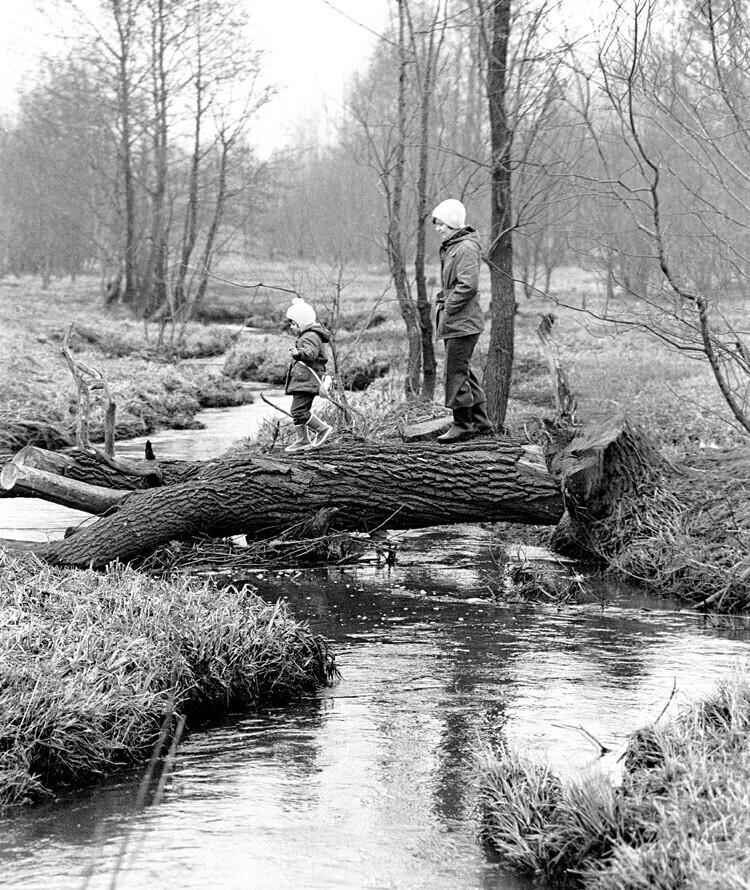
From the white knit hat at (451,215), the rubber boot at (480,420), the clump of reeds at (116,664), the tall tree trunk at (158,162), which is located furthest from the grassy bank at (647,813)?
the tall tree trunk at (158,162)

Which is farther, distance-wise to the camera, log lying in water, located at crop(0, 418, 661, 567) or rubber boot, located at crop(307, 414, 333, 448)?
rubber boot, located at crop(307, 414, 333, 448)

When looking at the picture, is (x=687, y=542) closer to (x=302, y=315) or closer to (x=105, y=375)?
(x=302, y=315)

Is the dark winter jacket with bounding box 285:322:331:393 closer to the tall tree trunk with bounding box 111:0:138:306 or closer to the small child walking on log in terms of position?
the small child walking on log

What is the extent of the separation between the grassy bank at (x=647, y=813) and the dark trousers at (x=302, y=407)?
671cm

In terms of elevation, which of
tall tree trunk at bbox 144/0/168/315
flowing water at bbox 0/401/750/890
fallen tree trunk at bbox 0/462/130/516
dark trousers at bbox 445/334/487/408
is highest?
tall tree trunk at bbox 144/0/168/315

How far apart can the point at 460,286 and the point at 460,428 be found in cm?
128

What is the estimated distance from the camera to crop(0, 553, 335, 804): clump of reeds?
17.1ft

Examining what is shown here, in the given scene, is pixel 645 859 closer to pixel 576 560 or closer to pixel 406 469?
pixel 406 469

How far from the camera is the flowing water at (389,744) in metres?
4.39

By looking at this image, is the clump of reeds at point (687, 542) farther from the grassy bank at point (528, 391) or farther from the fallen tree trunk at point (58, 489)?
the fallen tree trunk at point (58, 489)

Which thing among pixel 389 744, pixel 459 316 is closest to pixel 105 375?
pixel 459 316

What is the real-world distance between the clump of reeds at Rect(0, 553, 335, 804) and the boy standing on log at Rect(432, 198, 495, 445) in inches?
131

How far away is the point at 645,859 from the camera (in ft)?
12.6

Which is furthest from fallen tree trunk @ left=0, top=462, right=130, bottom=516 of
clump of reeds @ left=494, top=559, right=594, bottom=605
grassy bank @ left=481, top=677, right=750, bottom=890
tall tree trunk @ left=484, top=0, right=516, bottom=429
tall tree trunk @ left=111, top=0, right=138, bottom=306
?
tall tree trunk @ left=111, top=0, right=138, bottom=306
